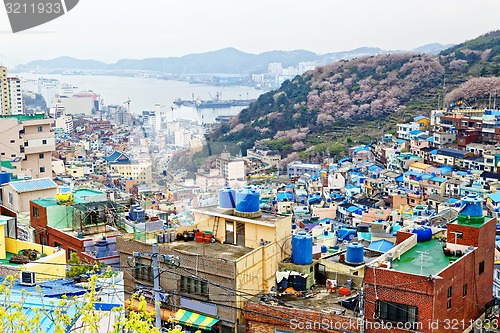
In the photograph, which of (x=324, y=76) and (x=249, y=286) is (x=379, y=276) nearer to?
(x=249, y=286)

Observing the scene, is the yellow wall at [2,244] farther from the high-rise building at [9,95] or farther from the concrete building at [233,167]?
the high-rise building at [9,95]

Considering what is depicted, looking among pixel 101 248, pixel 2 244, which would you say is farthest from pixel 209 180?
pixel 2 244

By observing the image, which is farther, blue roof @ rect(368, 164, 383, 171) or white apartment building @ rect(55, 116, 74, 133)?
white apartment building @ rect(55, 116, 74, 133)

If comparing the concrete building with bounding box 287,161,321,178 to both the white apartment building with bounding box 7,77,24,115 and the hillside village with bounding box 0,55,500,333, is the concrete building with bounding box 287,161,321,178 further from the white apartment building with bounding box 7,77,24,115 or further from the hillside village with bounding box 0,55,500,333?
the white apartment building with bounding box 7,77,24,115

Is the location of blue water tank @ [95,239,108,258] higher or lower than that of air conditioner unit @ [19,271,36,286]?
lower

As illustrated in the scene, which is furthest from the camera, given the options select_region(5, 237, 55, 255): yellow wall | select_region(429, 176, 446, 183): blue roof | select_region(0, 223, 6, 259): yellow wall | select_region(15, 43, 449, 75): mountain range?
select_region(15, 43, 449, 75): mountain range

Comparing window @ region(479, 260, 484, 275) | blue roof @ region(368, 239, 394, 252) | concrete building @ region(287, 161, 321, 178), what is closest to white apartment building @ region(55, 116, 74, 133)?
concrete building @ region(287, 161, 321, 178)

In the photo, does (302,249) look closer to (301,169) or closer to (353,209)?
(353,209)
